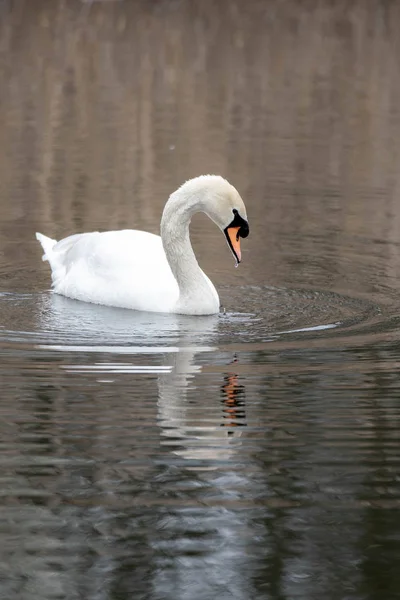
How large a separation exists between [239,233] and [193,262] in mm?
425

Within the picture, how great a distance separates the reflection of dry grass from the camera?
13.1 meters

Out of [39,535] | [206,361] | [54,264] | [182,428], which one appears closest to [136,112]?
[54,264]

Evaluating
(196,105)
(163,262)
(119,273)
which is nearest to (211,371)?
(119,273)

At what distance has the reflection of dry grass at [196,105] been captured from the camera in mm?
13055

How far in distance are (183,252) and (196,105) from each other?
8943mm

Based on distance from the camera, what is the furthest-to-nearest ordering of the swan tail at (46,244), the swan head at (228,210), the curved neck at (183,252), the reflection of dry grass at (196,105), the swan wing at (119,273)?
the reflection of dry grass at (196,105) → the swan tail at (46,244) → the swan wing at (119,273) → the curved neck at (183,252) → the swan head at (228,210)

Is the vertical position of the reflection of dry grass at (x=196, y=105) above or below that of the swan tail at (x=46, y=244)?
above

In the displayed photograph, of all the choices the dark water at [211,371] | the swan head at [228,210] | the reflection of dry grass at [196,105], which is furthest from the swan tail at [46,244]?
the swan head at [228,210]

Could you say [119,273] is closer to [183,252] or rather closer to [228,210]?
[183,252]

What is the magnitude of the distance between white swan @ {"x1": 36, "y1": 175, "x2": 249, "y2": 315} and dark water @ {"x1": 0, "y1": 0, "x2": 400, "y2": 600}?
14 centimetres

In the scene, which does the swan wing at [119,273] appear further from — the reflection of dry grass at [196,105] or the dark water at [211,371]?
the reflection of dry grass at [196,105]

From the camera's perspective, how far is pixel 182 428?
6441 millimetres

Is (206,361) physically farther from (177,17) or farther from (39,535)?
(177,17)

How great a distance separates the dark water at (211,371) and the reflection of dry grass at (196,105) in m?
0.05
